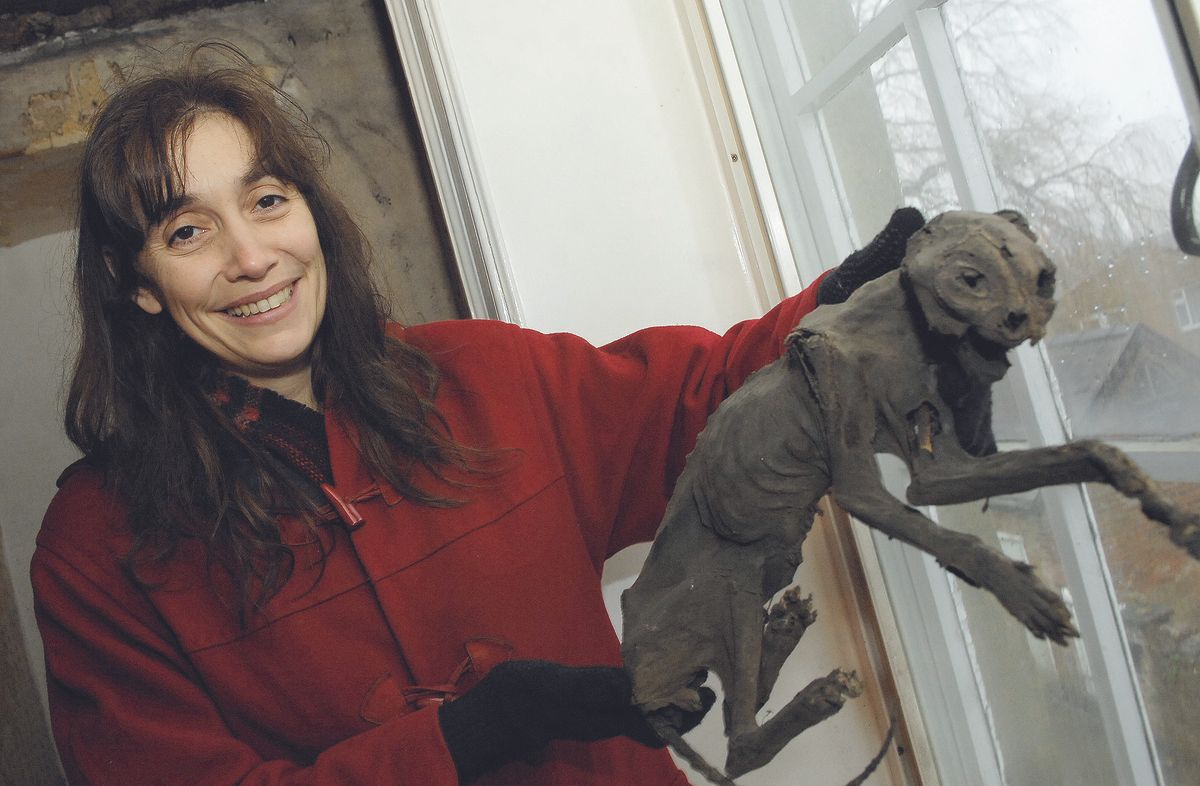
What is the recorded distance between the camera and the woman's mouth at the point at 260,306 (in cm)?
97

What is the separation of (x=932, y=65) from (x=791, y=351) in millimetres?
485

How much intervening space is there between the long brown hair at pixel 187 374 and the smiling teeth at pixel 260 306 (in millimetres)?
85

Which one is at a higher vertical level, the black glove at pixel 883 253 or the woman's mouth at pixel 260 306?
the woman's mouth at pixel 260 306

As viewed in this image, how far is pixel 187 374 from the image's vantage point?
1047 mm

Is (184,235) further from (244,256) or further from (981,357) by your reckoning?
(981,357)

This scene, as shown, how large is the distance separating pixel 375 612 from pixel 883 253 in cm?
64

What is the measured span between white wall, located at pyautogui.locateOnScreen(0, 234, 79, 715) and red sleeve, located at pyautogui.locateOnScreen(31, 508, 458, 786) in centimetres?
74

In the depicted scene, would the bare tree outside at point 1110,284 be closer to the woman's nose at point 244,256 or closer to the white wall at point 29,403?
the woman's nose at point 244,256

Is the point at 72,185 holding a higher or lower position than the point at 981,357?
higher

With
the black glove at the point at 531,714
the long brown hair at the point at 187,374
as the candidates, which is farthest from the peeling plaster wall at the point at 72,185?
the black glove at the point at 531,714

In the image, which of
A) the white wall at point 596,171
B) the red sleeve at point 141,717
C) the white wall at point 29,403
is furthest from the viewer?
the white wall at point 29,403

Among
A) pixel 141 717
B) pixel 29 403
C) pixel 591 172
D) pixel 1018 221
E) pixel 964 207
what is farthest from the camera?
pixel 29 403

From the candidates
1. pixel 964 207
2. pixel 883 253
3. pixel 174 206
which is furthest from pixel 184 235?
pixel 964 207

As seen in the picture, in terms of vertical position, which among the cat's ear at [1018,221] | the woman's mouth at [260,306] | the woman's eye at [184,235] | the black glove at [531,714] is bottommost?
the black glove at [531,714]
